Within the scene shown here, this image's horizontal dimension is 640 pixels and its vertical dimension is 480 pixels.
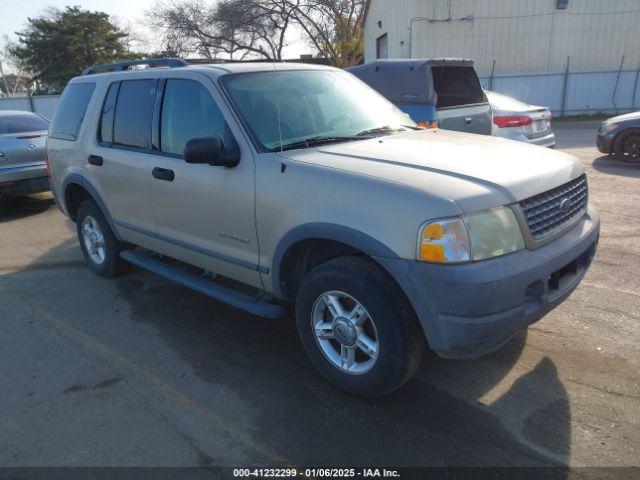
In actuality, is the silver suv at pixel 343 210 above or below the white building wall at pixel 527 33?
below

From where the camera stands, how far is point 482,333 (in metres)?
2.59

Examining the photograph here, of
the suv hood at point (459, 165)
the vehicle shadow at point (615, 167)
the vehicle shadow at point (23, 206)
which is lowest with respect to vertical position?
the vehicle shadow at point (23, 206)

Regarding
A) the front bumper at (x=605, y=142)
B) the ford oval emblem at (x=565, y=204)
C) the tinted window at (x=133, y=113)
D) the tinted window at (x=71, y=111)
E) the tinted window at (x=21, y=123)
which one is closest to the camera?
the ford oval emblem at (x=565, y=204)

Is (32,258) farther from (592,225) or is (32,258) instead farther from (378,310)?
(592,225)

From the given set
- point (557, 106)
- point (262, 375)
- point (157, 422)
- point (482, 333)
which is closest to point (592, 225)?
point (482, 333)

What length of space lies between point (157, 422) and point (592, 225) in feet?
9.76

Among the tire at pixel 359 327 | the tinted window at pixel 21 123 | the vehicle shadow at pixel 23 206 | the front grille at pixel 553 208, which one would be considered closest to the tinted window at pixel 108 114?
the tire at pixel 359 327

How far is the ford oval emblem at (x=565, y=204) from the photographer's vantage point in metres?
3.08

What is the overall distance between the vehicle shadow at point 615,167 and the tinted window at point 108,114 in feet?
26.8

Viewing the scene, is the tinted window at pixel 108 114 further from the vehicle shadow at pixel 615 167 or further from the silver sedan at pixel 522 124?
the vehicle shadow at pixel 615 167

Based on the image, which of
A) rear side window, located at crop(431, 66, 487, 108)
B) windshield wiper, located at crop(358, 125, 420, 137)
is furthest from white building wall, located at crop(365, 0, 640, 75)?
windshield wiper, located at crop(358, 125, 420, 137)

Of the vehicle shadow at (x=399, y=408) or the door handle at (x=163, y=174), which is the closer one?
the vehicle shadow at (x=399, y=408)

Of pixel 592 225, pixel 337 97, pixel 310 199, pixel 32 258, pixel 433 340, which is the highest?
pixel 337 97

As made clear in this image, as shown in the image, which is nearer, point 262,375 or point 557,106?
point 262,375
